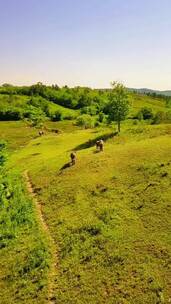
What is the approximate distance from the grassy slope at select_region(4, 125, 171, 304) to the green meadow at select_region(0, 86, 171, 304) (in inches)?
2.7

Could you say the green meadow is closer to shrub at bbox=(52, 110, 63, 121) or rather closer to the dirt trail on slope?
the dirt trail on slope

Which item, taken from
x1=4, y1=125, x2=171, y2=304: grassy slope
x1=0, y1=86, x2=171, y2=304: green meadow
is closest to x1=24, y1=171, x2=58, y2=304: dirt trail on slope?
x1=0, y1=86, x2=171, y2=304: green meadow

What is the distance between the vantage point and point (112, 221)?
33.0 m

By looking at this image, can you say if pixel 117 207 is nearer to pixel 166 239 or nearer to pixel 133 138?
pixel 166 239

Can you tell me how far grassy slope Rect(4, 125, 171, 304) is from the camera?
25.2 metres

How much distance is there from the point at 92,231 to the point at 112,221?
1969 mm

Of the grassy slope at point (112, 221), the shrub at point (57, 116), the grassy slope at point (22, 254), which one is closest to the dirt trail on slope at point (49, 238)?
the grassy slope at point (22, 254)

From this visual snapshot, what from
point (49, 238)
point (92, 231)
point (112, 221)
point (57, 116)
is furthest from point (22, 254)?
point (57, 116)

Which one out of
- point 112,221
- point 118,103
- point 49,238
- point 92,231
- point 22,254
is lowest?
point 22,254

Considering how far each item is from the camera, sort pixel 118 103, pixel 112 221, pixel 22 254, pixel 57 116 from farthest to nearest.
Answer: pixel 57 116 → pixel 118 103 → pixel 112 221 → pixel 22 254

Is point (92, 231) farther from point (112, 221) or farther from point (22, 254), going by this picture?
point (22, 254)

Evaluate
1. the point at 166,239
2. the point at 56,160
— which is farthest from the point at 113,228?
the point at 56,160

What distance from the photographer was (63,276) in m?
27.3

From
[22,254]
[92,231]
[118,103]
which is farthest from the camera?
[118,103]
